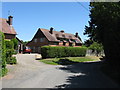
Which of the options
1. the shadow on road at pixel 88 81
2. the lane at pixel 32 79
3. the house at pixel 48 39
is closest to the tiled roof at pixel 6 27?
the house at pixel 48 39

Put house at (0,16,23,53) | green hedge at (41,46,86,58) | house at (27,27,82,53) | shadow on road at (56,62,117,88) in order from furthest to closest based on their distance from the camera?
house at (27,27,82,53) → house at (0,16,23,53) → green hedge at (41,46,86,58) → shadow on road at (56,62,117,88)

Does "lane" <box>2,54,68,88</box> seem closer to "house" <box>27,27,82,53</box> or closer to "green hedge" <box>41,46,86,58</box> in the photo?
"green hedge" <box>41,46,86,58</box>

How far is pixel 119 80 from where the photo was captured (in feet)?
40.5

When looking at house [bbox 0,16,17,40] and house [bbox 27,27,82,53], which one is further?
house [bbox 27,27,82,53]

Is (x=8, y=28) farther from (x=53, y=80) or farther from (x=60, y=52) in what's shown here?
(x=53, y=80)

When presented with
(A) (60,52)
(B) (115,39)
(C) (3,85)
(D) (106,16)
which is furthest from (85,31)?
(C) (3,85)

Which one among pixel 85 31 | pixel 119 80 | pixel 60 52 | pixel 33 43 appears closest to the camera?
pixel 119 80

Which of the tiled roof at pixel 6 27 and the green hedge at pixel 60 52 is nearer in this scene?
the green hedge at pixel 60 52

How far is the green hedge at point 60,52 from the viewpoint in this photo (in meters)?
31.4

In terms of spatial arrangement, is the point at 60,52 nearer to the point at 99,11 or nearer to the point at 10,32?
the point at 10,32

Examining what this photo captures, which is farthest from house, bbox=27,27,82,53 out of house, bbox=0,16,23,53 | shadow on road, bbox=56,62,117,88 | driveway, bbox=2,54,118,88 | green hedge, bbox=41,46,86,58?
shadow on road, bbox=56,62,117,88

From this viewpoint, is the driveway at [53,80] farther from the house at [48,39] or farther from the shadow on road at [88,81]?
the house at [48,39]

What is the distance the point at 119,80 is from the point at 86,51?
35.2 metres

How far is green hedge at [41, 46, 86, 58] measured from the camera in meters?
31.4
